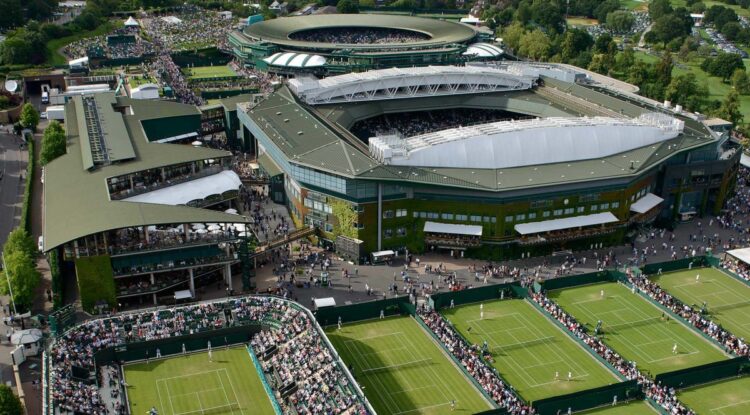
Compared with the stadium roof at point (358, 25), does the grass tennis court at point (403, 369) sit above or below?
below

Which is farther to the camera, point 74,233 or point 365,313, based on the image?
point 365,313

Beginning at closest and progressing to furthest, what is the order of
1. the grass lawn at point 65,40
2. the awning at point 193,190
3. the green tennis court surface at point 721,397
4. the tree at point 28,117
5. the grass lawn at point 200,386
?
1. the grass lawn at point 200,386
2. the green tennis court surface at point 721,397
3. the awning at point 193,190
4. the tree at point 28,117
5. the grass lawn at point 65,40

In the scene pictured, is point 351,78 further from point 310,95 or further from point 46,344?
point 46,344

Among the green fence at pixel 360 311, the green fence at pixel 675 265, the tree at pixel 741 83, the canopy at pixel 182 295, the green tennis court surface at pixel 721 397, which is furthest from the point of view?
the tree at pixel 741 83

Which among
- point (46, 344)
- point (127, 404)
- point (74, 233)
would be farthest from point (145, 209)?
point (127, 404)

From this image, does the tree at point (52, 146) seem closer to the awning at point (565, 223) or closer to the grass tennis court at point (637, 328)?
the awning at point (565, 223)

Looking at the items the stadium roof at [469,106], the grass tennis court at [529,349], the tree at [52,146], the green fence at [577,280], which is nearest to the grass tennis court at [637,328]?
the green fence at [577,280]

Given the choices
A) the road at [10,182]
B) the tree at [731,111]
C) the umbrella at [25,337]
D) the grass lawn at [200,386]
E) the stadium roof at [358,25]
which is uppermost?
the stadium roof at [358,25]
